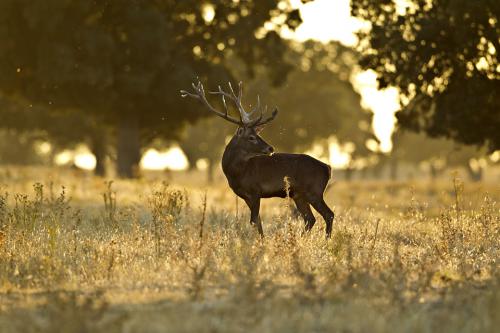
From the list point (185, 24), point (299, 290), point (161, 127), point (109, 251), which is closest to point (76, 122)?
point (161, 127)

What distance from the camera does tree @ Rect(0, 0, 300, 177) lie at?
28.3m

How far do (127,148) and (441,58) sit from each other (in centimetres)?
1456

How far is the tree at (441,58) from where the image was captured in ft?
66.0

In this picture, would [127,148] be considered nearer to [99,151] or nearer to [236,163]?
[99,151]

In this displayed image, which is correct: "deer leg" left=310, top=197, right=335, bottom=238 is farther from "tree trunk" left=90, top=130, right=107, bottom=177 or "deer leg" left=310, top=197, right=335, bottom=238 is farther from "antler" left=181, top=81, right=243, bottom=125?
"tree trunk" left=90, top=130, right=107, bottom=177

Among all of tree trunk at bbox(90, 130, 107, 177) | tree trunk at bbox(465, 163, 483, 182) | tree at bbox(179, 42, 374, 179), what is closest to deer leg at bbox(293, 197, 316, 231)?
tree trunk at bbox(90, 130, 107, 177)

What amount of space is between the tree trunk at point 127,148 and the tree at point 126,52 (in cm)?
3

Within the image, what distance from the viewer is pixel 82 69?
92.6 ft

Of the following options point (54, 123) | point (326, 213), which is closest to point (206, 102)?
point (326, 213)

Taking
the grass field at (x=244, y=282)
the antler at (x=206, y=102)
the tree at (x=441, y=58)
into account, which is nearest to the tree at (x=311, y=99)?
the tree at (x=441, y=58)

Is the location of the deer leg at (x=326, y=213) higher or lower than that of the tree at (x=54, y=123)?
lower

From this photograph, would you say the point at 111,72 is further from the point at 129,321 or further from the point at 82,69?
the point at 129,321

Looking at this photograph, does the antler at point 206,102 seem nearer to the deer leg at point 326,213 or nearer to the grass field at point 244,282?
the deer leg at point 326,213

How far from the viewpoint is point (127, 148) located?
3284cm
